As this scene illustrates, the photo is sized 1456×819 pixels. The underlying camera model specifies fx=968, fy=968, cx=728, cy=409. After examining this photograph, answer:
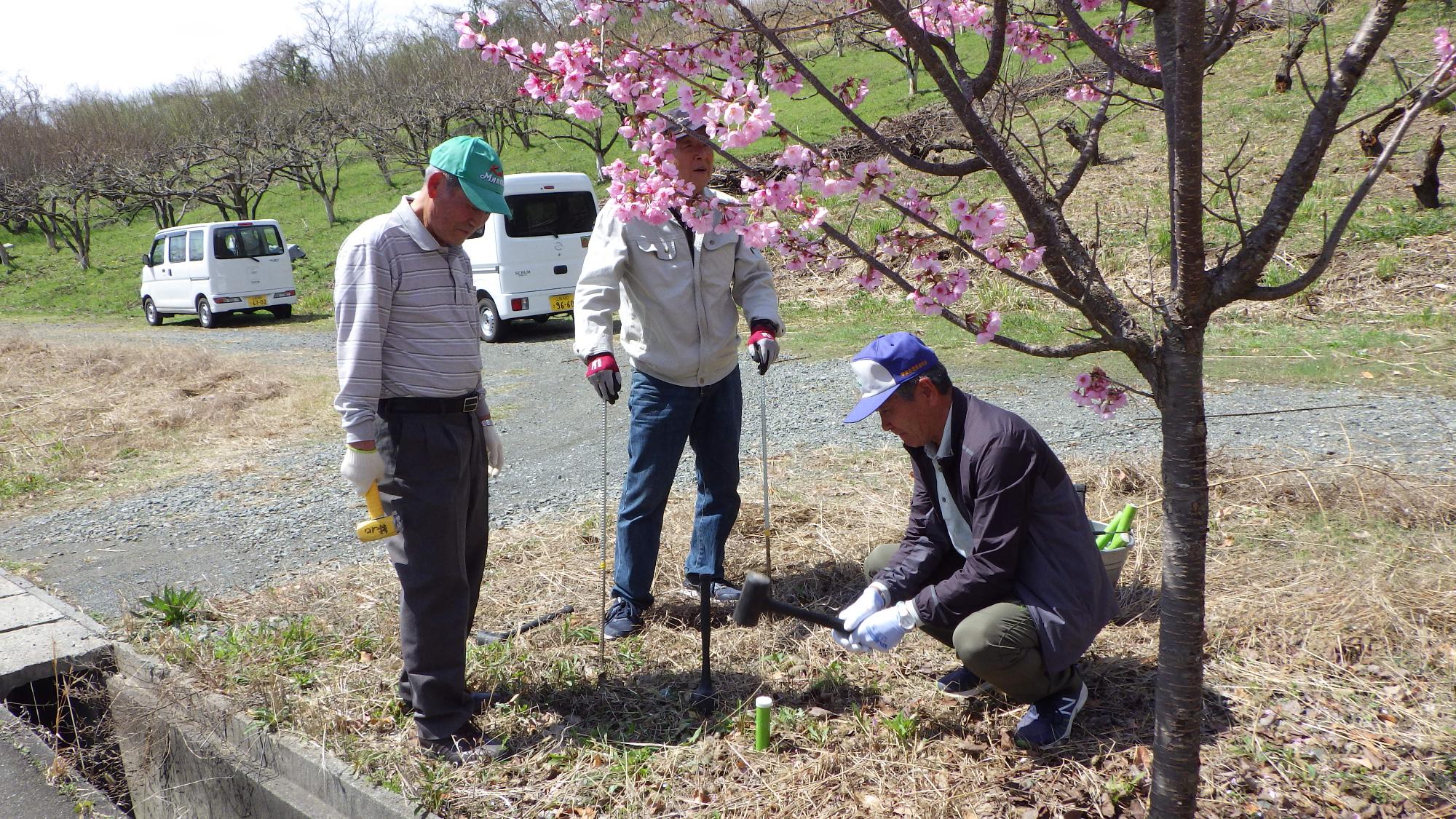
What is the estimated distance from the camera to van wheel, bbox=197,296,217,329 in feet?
55.5

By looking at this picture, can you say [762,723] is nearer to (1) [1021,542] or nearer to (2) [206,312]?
(1) [1021,542]

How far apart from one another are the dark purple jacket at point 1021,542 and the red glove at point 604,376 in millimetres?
1198

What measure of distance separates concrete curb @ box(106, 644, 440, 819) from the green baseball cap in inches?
65.6

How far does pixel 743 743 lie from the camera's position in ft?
9.27

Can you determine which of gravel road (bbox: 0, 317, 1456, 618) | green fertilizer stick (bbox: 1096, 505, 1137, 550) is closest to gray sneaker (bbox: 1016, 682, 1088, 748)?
green fertilizer stick (bbox: 1096, 505, 1137, 550)

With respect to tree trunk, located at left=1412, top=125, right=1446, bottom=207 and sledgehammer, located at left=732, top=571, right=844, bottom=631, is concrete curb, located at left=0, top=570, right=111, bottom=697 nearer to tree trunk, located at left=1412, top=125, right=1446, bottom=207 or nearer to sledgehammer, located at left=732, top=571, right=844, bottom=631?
sledgehammer, located at left=732, top=571, right=844, bottom=631

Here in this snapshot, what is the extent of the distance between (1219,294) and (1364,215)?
1054 cm

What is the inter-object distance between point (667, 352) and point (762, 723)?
1.35 metres

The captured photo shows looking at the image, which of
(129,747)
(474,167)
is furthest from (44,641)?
(474,167)

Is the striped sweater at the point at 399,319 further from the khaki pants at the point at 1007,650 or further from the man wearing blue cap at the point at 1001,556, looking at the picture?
the khaki pants at the point at 1007,650

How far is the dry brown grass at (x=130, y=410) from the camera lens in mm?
7023

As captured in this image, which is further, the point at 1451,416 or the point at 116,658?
the point at 1451,416

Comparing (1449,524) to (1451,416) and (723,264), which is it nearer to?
(1451,416)

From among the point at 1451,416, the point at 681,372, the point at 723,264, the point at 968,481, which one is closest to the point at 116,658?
the point at 681,372
